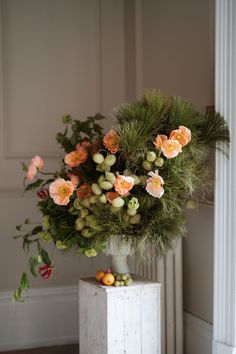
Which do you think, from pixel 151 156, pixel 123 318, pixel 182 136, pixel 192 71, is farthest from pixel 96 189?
pixel 192 71

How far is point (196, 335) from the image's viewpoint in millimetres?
2957

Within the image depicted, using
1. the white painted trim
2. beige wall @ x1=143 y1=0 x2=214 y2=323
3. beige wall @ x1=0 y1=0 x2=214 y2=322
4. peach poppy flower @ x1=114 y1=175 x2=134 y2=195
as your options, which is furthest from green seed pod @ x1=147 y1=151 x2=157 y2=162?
the white painted trim

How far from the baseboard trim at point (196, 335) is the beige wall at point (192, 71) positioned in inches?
1.4

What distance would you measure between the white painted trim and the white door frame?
1130 mm

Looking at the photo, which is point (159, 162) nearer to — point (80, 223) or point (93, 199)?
point (93, 199)

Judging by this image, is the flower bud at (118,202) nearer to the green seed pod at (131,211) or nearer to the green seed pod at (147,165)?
the green seed pod at (131,211)

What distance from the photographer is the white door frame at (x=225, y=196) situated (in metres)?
2.53

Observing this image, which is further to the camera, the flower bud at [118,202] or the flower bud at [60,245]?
the flower bud at [60,245]

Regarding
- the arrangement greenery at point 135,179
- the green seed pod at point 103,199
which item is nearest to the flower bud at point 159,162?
the arrangement greenery at point 135,179

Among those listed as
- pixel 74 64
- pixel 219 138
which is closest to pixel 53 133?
pixel 74 64

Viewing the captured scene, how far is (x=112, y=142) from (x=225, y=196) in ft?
1.85

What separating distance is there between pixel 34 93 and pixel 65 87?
0.19 meters

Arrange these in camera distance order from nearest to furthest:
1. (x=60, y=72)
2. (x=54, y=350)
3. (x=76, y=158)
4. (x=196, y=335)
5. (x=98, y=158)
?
1. (x=98, y=158)
2. (x=76, y=158)
3. (x=196, y=335)
4. (x=54, y=350)
5. (x=60, y=72)

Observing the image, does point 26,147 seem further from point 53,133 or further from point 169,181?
point 169,181
